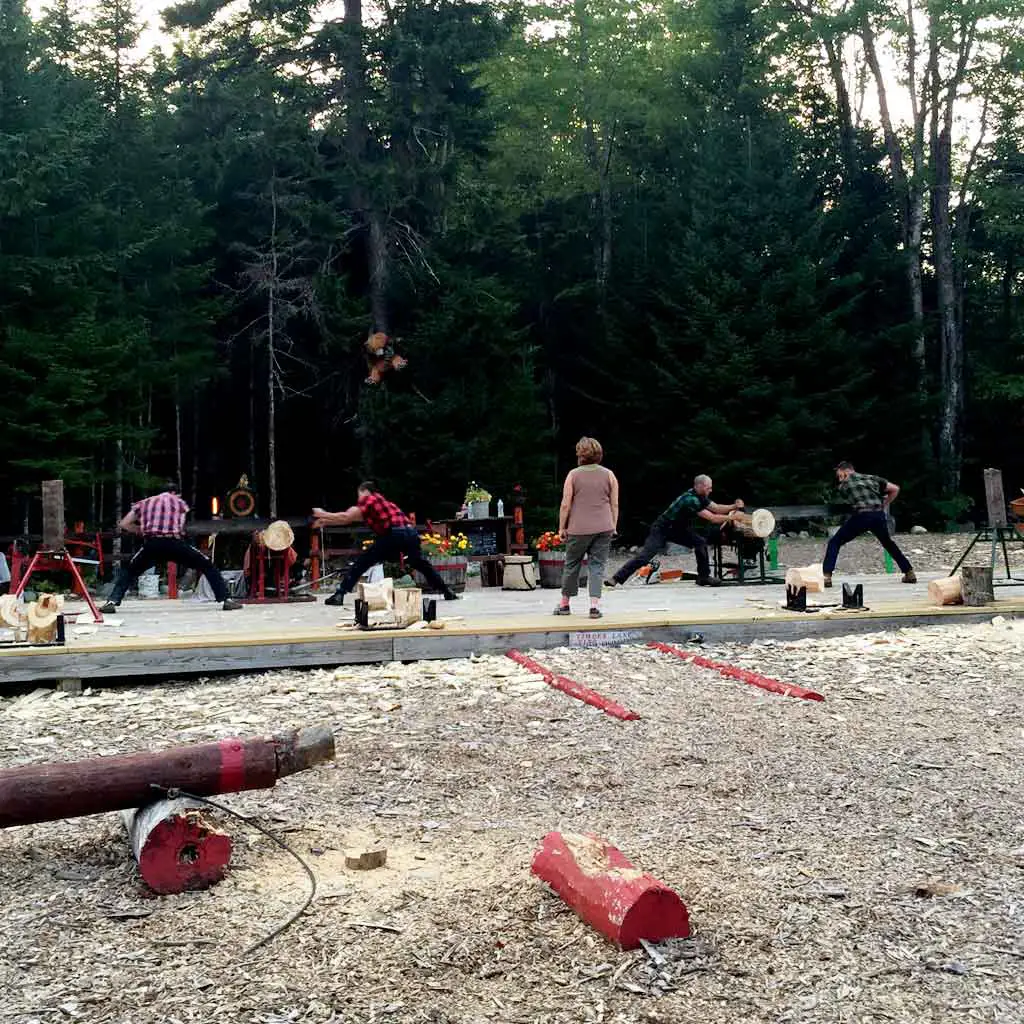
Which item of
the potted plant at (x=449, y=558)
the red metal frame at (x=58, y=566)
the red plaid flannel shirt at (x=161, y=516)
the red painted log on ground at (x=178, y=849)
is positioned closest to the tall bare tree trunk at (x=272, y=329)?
the potted plant at (x=449, y=558)

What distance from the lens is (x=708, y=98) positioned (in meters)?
26.5

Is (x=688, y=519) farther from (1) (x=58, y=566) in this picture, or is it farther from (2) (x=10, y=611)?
(2) (x=10, y=611)

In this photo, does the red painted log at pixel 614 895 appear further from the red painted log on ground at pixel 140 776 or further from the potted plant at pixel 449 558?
the potted plant at pixel 449 558

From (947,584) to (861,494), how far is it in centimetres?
153

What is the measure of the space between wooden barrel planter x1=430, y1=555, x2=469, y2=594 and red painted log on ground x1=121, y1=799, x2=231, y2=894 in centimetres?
951

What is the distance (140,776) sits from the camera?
4191mm

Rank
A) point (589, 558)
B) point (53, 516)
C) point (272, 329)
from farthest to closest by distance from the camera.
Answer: point (272, 329), point (589, 558), point (53, 516)

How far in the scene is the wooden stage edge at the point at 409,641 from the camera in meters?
7.61

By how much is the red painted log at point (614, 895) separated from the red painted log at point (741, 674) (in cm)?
341

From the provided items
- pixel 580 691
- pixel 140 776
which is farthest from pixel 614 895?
pixel 580 691

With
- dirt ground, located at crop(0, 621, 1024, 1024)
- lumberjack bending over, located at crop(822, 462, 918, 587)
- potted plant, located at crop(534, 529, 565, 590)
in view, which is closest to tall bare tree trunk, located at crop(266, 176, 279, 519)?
potted plant, located at crop(534, 529, 565, 590)

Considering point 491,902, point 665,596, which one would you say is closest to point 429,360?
point 665,596

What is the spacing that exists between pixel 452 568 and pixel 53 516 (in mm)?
5614

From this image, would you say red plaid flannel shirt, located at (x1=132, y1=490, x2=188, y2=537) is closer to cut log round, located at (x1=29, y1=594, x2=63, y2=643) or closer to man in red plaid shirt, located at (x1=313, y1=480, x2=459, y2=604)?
man in red plaid shirt, located at (x1=313, y1=480, x2=459, y2=604)
